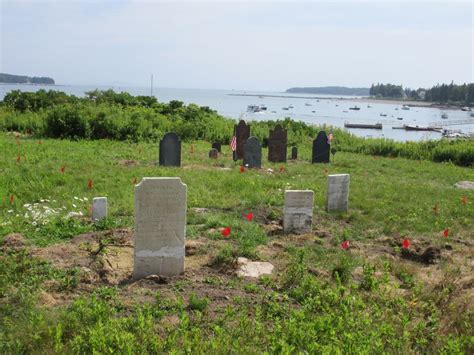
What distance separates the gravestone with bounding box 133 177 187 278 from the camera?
6.34m

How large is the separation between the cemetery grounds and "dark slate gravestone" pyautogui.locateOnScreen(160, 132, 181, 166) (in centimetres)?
195

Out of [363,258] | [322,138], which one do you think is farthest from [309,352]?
[322,138]

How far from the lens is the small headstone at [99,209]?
8.25 m

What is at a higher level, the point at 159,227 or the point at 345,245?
the point at 159,227

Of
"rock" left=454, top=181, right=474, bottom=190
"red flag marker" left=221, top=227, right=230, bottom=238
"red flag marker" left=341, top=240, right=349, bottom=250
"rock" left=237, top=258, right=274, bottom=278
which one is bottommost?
"rock" left=454, top=181, right=474, bottom=190

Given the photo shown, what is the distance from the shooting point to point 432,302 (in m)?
5.66

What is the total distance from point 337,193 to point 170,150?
247 inches

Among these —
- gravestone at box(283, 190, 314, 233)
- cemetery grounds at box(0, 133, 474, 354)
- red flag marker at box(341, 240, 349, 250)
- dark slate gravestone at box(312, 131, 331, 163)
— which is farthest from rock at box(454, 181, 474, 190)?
red flag marker at box(341, 240, 349, 250)

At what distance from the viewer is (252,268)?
22.0 ft

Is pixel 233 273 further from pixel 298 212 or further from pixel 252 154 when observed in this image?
pixel 252 154

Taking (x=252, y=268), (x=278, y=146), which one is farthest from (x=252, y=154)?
(x=252, y=268)

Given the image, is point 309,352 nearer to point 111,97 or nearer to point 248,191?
point 248,191

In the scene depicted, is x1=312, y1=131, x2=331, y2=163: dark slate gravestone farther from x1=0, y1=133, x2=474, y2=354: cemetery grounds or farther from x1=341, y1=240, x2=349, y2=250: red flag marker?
x1=341, y1=240, x2=349, y2=250: red flag marker

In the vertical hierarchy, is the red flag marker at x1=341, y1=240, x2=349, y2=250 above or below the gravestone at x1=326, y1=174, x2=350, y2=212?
below
